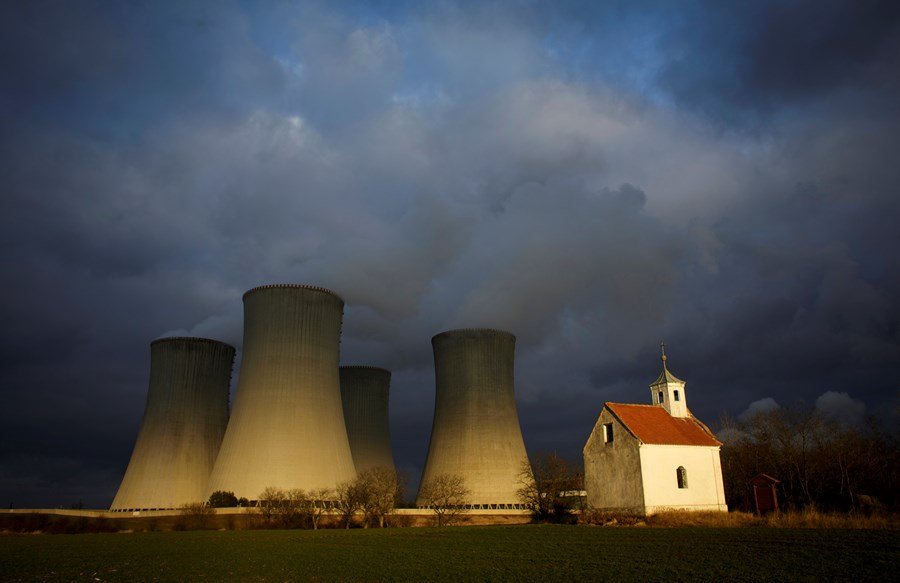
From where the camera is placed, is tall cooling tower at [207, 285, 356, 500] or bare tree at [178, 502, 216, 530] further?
tall cooling tower at [207, 285, 356, 500]

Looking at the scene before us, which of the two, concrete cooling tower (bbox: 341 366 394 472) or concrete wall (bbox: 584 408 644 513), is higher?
concrete cooling tower (bbox: 341 366 394 472)

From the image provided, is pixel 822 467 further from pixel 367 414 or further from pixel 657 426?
pixel 367 414

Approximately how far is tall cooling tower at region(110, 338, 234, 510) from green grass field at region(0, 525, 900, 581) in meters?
18.2

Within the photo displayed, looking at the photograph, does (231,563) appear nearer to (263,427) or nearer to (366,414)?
(263,427)

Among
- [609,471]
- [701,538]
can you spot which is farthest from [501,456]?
[701,538]

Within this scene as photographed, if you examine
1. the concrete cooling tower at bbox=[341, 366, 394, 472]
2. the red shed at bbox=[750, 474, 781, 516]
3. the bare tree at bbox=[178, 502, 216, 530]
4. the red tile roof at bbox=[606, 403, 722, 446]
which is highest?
the concrete cooling tower at bbox=[341, 366, 394, 472]

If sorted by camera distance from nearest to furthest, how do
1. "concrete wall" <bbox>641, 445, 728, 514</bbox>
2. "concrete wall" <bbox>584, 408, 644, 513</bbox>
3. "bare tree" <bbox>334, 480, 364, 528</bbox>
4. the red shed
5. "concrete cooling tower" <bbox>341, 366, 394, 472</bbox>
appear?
the red shed → "concrete wall" <bbox>641, 445, 728, 514</bbox> → "concrete wall" <bbox>584, 408, 644, 513</bbox> → "bare tree" <bbox>334, 480, 364, 528</bbox> → "concrete cooling tower" <bbox>341, 366, 394, 472</bbox>

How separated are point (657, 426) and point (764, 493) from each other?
419 centimetres

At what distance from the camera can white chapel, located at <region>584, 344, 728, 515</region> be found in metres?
22.9

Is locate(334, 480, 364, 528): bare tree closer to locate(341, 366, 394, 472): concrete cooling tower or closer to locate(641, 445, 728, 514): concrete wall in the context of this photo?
locate(641, 445, 728, 514): concrete wall

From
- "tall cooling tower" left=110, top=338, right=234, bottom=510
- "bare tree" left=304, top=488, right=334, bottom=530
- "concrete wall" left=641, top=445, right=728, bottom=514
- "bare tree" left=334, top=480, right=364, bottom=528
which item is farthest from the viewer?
"tall cooling tower" left=110, top=338, right=234, bottom=510

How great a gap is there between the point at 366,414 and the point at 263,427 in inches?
593

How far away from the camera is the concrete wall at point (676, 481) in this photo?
896 inches

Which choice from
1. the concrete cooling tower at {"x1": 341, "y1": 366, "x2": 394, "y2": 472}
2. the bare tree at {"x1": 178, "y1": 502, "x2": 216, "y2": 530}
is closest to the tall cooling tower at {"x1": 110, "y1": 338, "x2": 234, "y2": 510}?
the bare tree at {"x1": 178, "y1": 502, "x2": 216, "y2": 530}
